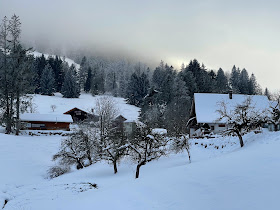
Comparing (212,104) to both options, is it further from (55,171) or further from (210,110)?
(55,171)

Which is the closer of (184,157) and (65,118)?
(184,157)

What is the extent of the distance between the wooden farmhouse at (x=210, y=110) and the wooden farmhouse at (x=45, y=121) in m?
25.8

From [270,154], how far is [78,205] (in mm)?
8640

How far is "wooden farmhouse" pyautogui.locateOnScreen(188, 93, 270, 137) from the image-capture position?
34.5 metres

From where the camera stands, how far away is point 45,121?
149 feet

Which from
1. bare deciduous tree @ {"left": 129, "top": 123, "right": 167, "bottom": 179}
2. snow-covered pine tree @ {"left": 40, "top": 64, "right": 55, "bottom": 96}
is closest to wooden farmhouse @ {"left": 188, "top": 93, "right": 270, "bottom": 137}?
bare deciduous tree @ {"left": 129, "top": 123, "right": 167, "bottom": 179}

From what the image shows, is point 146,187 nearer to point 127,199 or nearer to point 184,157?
point 127,199

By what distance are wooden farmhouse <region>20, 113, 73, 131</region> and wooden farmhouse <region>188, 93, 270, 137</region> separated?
84.7 ft

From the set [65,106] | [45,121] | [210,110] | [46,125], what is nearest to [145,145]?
[210,110]

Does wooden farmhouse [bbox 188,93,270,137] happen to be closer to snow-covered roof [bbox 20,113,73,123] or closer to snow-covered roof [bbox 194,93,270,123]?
snow-covered roof [bbox 194,93,270,123]

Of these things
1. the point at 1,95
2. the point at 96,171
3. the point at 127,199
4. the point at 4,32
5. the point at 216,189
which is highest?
the point at 4,32

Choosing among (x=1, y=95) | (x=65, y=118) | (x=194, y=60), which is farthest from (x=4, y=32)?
(x=194, y=60)

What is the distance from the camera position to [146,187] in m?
10.2

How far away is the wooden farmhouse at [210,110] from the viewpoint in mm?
34466
